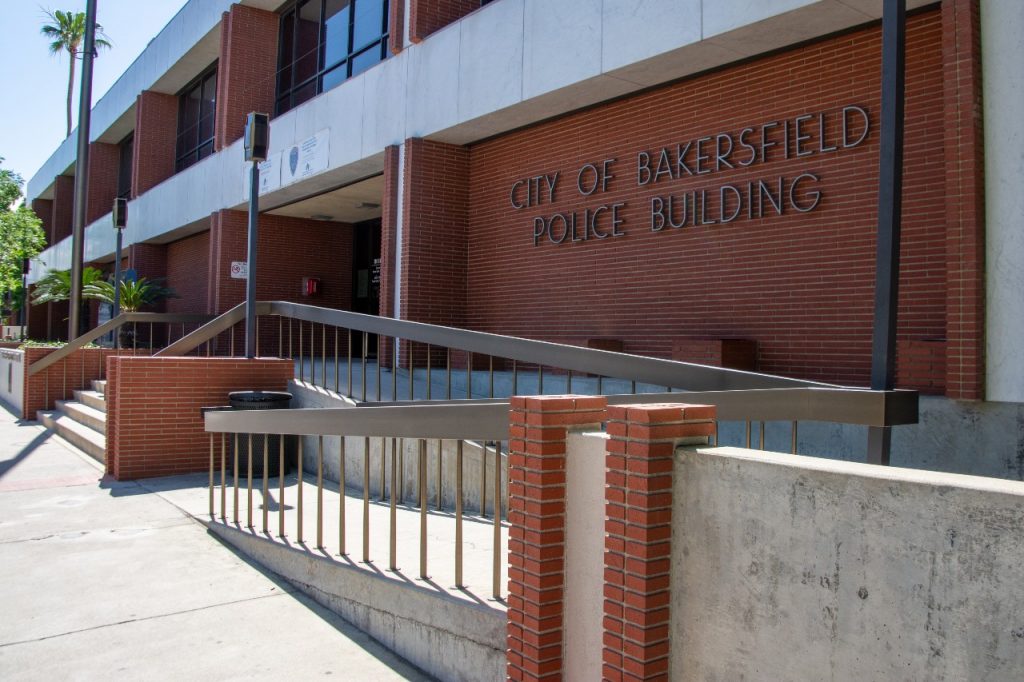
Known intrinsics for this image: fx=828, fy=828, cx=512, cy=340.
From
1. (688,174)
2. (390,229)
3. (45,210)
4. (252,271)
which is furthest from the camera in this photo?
(45,210)

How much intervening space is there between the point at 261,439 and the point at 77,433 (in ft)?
14.1

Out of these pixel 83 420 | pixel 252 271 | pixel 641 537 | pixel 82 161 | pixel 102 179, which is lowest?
pixel 83 420

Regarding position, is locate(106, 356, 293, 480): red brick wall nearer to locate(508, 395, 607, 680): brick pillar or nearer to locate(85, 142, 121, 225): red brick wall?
locate(508, 395, 607, 680): brick pillar

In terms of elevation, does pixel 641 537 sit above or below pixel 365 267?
below

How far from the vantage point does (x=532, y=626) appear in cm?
333

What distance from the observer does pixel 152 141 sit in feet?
77.9

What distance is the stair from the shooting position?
10.8 metres

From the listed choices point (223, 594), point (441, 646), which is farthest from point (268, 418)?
point (441, 646)

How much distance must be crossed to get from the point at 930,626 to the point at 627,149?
809cm

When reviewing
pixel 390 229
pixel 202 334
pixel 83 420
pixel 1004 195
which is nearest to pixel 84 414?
pixel 83 420

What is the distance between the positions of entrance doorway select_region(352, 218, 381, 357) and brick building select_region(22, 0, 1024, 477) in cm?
256

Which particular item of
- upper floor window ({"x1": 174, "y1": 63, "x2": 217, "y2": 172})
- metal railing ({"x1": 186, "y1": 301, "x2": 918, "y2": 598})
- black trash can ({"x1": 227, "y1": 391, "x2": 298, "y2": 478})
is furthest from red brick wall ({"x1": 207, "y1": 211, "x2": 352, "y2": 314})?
metal railing ({"x1": 186, "y1": 301, "x2": 918, "y2": 598})

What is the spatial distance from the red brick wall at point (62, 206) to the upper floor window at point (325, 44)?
23.2 m

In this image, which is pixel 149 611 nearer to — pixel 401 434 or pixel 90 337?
pixel 401 434
